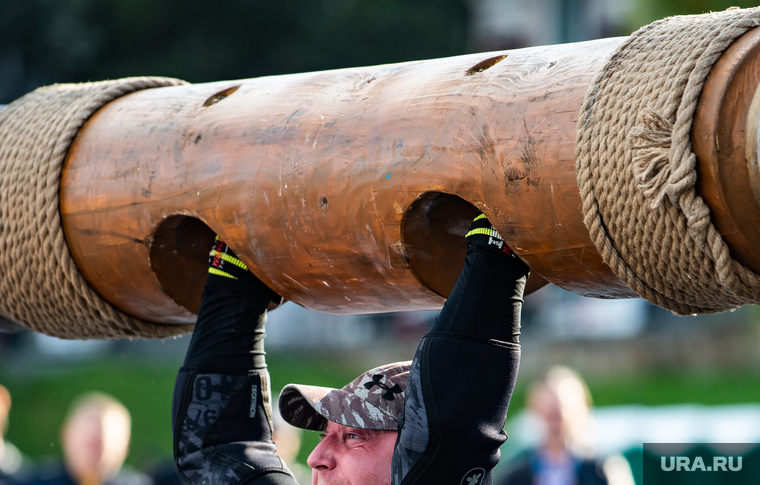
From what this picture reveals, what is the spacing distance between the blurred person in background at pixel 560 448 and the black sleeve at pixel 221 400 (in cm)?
219

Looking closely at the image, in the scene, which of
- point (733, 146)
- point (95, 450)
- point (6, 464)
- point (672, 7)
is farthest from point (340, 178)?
point (672, 7)

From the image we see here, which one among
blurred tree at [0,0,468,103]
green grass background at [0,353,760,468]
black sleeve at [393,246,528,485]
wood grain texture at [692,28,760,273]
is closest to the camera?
wood grain texture at [692,28,760,273]

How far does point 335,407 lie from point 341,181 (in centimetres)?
54

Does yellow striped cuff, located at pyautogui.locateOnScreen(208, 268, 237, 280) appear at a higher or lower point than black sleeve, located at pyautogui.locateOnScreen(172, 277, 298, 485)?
higher

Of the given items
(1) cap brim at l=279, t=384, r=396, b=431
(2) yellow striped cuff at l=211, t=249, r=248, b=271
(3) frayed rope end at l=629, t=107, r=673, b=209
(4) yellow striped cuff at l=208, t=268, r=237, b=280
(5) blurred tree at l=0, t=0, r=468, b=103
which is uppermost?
(5) blurred tree at l=0, t=0, r=468, b=103

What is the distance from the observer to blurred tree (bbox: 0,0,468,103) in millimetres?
15875

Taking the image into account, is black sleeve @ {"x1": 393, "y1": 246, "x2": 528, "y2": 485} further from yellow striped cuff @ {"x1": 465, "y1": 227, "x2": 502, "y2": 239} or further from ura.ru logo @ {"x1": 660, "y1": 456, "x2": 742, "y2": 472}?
ura.ru logo @ {"x1": 660, "y1": 456, "x2": 742, "y2": 472}

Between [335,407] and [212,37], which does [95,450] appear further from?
[212,37]

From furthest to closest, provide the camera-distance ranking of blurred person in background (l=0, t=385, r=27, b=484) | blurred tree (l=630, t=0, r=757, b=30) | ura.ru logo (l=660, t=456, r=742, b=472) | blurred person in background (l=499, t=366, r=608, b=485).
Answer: blurred tree (l=630, t=0, r=757, b=30) < blurred person in background (l=0, t=385, r=27, b=484) < ura.ru logo (l=660, t=456, r=742, b=472) < blurred person in background (l=499, t=366, r=608, b=485)

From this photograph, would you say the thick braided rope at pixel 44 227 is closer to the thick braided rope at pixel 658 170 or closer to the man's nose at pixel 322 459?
the man's nose at pixel 322 459

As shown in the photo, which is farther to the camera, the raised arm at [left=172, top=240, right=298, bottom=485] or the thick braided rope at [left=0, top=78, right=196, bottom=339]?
the thick braided rope at [left=0, top=78, right=196, bottom=339]

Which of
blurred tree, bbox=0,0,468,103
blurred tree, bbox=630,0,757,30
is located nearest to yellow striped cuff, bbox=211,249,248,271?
blurred tree, bbox=630,0,757,30

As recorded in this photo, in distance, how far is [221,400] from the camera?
Answer: 64.3 inches

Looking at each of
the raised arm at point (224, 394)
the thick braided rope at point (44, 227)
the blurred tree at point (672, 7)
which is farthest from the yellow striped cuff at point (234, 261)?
the blurred tree at point (672, 7)
